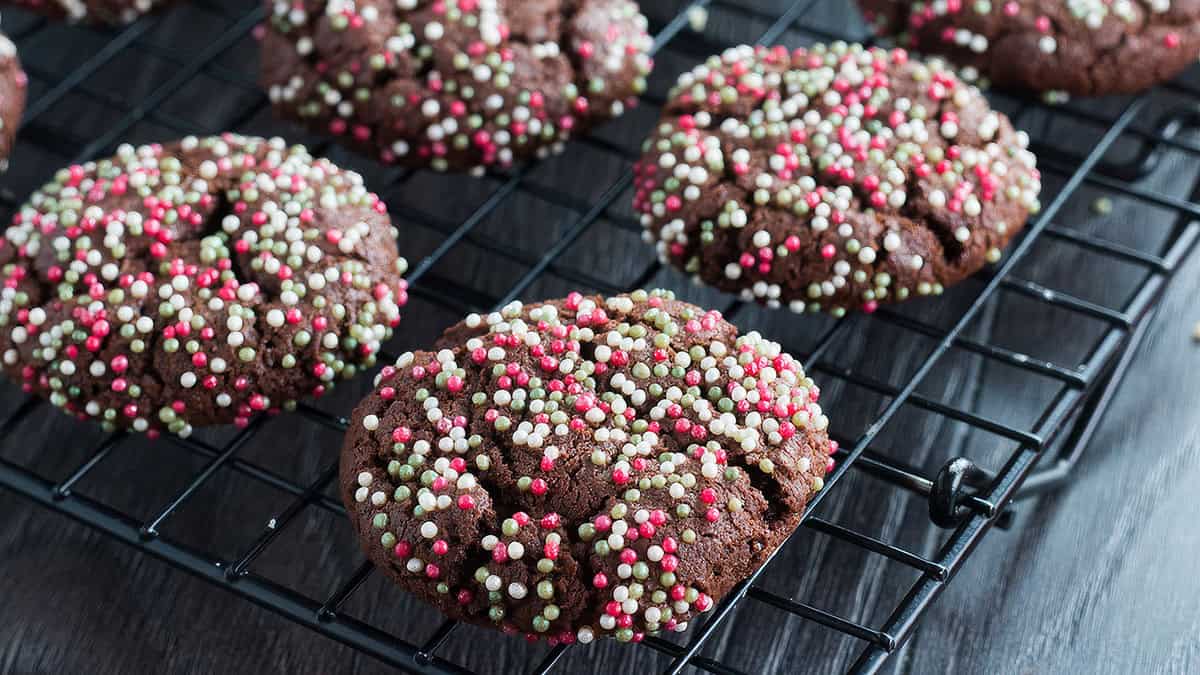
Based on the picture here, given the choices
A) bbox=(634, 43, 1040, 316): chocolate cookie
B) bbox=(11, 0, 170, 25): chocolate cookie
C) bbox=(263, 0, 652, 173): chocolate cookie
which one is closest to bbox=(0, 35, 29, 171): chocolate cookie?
bbox=(11, 0, 170, 25): chocolate cookie

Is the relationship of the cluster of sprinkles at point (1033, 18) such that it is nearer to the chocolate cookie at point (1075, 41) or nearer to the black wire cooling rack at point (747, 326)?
the chocolate cookie at point (1075, 41)

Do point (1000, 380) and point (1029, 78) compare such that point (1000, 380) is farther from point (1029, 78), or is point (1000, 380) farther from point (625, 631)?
point (625, 631)

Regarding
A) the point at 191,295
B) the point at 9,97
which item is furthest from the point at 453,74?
the point at 9,97

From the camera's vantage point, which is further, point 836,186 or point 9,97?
point 9,97

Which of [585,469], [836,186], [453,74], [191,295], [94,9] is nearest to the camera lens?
[585,469]

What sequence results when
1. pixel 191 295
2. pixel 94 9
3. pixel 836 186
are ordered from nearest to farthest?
pixel 191 295, pixel 836 186, pixel 94 9

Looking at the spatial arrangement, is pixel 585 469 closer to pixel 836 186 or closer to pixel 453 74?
pixel 836 186

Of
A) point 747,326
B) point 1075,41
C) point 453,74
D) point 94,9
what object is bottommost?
point 747,326
